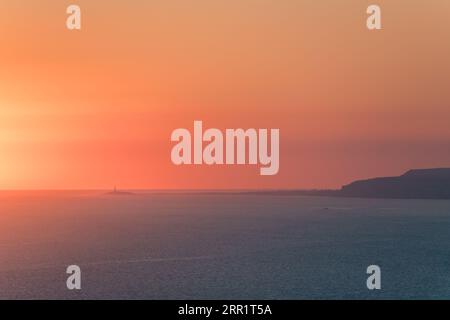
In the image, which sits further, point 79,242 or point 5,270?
point 79,242

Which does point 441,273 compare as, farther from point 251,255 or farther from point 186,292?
point 186,292

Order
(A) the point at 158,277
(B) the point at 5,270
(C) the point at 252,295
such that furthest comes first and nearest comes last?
1. (B) the point at 5,270
2. (A) the point at 158,277
3. (C) the point at 252,295

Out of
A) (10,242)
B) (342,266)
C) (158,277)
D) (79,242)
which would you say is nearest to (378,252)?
(342,266)

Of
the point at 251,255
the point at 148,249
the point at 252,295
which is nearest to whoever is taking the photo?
the point at 252,295
